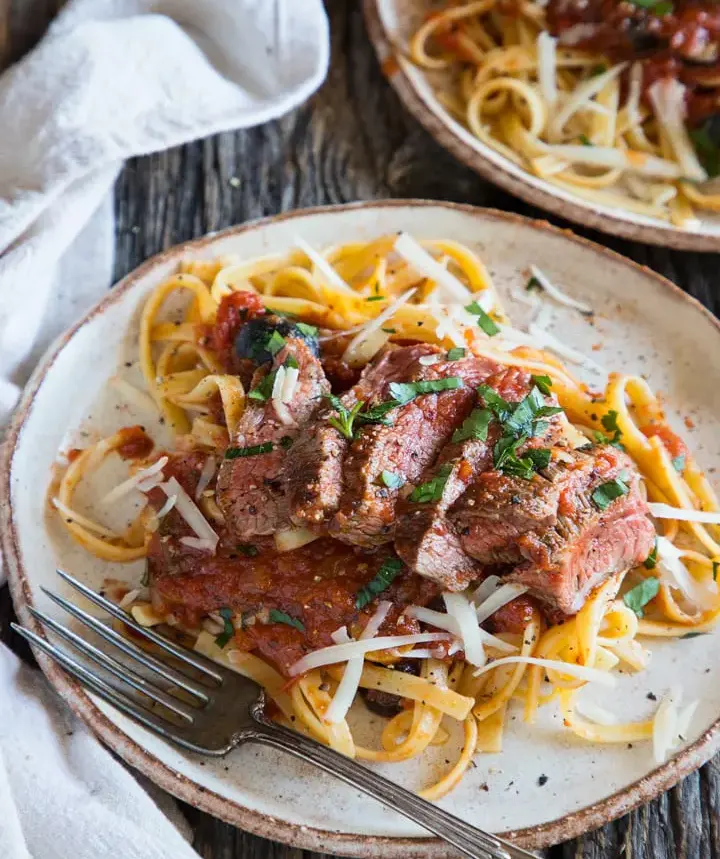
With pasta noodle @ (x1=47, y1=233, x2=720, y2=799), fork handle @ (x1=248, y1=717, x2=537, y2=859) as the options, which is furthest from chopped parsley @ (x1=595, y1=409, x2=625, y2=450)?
fork handle @ (x1=248, y1=717, x2=537, y2=859)

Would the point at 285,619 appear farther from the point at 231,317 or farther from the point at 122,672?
the point at 231,317

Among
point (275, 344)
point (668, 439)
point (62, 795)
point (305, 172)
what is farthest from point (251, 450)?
point (305, 172)

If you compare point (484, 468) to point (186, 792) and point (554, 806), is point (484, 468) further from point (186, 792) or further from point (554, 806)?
point (186, 792)

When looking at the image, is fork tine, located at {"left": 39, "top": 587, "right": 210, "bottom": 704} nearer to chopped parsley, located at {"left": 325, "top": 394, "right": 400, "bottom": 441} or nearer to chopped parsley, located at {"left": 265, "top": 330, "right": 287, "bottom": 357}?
chopped parsley, located at {"left": 325, "top": 394, "right": 400, "bottom": 441}

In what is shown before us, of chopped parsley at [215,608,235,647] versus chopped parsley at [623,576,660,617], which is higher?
chopped parsley at [215,608,235,647]

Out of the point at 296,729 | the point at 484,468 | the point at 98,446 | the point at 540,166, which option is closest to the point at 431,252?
the point at 540,166

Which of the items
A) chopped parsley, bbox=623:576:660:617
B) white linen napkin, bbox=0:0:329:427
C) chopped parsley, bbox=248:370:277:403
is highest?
white linen napkin, bbox=0:0:329:427
